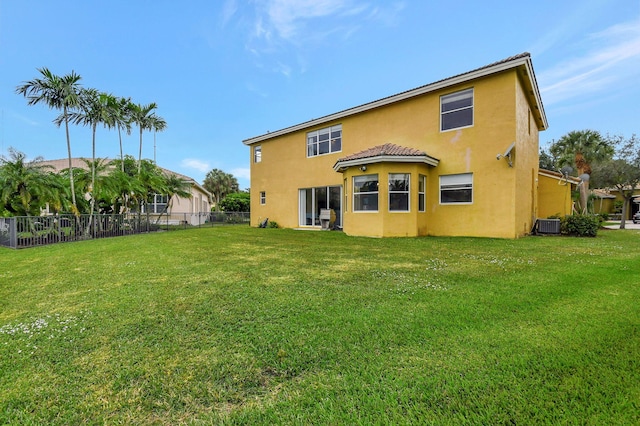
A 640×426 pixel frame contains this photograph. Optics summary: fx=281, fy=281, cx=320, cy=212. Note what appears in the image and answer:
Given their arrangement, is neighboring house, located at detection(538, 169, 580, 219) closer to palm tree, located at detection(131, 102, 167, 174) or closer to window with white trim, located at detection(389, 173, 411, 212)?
window with white trim, located at detection(389, 173, 411, 212)

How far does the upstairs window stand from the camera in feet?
54.5

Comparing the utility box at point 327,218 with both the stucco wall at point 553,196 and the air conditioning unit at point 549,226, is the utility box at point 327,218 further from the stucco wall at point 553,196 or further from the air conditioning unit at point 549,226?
the stucco wall at point 553,196

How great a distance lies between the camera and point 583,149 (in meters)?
26.5

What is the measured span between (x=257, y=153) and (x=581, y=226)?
1908 cm

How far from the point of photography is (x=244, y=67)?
68.1ft

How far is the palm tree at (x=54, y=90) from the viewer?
11.1 m

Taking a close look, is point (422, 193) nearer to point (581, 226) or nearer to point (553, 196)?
point (581, 226)

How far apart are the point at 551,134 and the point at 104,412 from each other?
45.7 metres

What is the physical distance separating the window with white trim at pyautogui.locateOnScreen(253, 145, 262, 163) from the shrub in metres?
18.2

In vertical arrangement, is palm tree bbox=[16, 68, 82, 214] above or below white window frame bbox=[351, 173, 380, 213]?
above

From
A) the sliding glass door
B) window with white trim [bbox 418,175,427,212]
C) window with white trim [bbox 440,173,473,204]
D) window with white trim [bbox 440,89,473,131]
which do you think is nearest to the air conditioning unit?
window with white trim [bbox 440,173,473,204]

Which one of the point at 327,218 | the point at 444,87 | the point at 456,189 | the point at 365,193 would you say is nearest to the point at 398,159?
the point at 365,193

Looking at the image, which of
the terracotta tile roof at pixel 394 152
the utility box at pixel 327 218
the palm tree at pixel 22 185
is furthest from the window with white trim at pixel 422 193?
the palm tree at pixel 22 185

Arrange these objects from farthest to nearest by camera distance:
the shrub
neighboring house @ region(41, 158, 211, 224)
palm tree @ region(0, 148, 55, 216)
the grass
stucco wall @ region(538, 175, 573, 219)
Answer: neighboring house @ region(41, 158, 211, 224) < stucco wall @ region(538, 175, 573, 219) < the shrub < palm tree @ region(0, 148, 55, 216) < the grass
